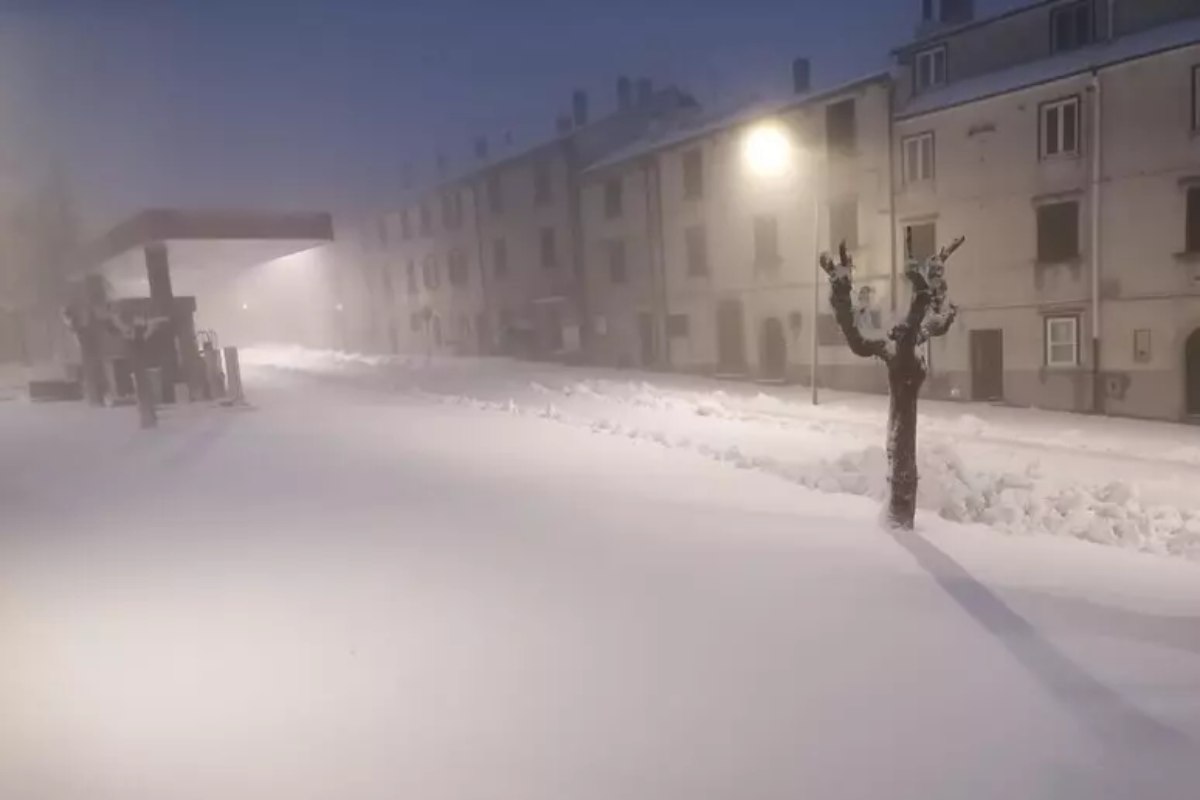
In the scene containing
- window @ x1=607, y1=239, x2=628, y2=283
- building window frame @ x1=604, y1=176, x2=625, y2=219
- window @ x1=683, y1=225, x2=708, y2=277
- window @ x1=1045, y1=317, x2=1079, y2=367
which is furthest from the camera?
window @ x1=607, y1=239, x2=628, y2=283

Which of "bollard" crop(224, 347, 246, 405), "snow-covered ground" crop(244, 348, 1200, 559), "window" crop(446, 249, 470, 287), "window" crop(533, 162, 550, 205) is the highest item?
"window" crop(533, 162, 550, 205)

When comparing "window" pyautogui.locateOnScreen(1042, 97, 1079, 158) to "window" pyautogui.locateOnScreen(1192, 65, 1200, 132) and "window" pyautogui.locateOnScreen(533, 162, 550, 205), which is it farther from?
"window" pyautogui.locateOnScreen(533, 162, 550, 205)

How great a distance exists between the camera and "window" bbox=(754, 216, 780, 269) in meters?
29.1

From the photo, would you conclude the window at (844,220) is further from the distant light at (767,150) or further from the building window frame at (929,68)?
the building window frame at (929,68)

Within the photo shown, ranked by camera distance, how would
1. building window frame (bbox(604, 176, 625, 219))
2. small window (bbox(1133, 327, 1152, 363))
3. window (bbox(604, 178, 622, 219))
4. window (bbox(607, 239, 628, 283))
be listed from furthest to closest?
window (bbox(607, 239, 628, 283)), window (bbox(604, 178, 622, 219)), building window frame (bbox(604, 176, 625, 219)), small window (bbox(1133, 327, 1152, 363))

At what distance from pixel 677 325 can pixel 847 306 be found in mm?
24221

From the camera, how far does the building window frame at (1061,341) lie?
70.5 ft

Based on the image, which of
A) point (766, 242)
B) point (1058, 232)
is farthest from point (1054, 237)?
point (766, 242)

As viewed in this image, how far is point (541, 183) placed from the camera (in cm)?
4097

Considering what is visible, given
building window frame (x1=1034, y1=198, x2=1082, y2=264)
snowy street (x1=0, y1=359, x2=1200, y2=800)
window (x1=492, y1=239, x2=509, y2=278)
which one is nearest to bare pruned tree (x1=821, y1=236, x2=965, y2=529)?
snowy street (x1=0, y1=359, x2=1200, y2=800)

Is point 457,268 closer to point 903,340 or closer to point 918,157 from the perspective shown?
point 918,157

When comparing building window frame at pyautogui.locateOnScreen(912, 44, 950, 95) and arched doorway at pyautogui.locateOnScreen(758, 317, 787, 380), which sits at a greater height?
building window frame at pyautogui.locateOnScreen(912, 44, 950, 95)

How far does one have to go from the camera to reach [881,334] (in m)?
9.98

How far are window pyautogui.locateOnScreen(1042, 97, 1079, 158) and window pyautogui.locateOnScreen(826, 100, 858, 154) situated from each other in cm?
599
